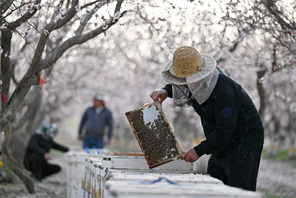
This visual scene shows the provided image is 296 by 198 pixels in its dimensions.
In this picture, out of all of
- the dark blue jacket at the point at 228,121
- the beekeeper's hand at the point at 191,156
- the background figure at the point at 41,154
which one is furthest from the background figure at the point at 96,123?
the beekeeper's hand at the point at 191,156

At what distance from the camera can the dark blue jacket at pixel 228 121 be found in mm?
5164

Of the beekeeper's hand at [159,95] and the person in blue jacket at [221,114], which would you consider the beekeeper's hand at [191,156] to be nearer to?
the person in blue jacket at [221,114]

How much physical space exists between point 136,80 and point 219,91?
25.8m

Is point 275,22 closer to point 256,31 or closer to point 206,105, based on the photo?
point 256,31

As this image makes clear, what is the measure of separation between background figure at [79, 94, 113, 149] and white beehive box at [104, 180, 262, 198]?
10.0m

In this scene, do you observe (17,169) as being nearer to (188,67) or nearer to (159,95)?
(159,95)

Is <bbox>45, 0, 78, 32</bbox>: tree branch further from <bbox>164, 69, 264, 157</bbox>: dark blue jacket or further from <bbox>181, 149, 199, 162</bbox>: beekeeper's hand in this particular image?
<bbox>181, 149, 199, 162</bbox>: beekeeper's hand

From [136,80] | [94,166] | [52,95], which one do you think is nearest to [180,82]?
[94,166]

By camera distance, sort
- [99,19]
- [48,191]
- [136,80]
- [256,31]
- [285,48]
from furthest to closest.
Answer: [136,80] < [48,191] < [256,31] < [285,48] < [99,19]

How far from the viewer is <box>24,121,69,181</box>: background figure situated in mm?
13164

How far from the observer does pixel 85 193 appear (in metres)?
7.32

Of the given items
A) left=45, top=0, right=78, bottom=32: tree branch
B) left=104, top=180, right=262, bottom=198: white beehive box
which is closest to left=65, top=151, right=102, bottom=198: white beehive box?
left=45, top=0, right=78, bottom=32: tree branch

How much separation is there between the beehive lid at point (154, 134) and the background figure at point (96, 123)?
8.26 meters

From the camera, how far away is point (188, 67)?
523 centimetres
